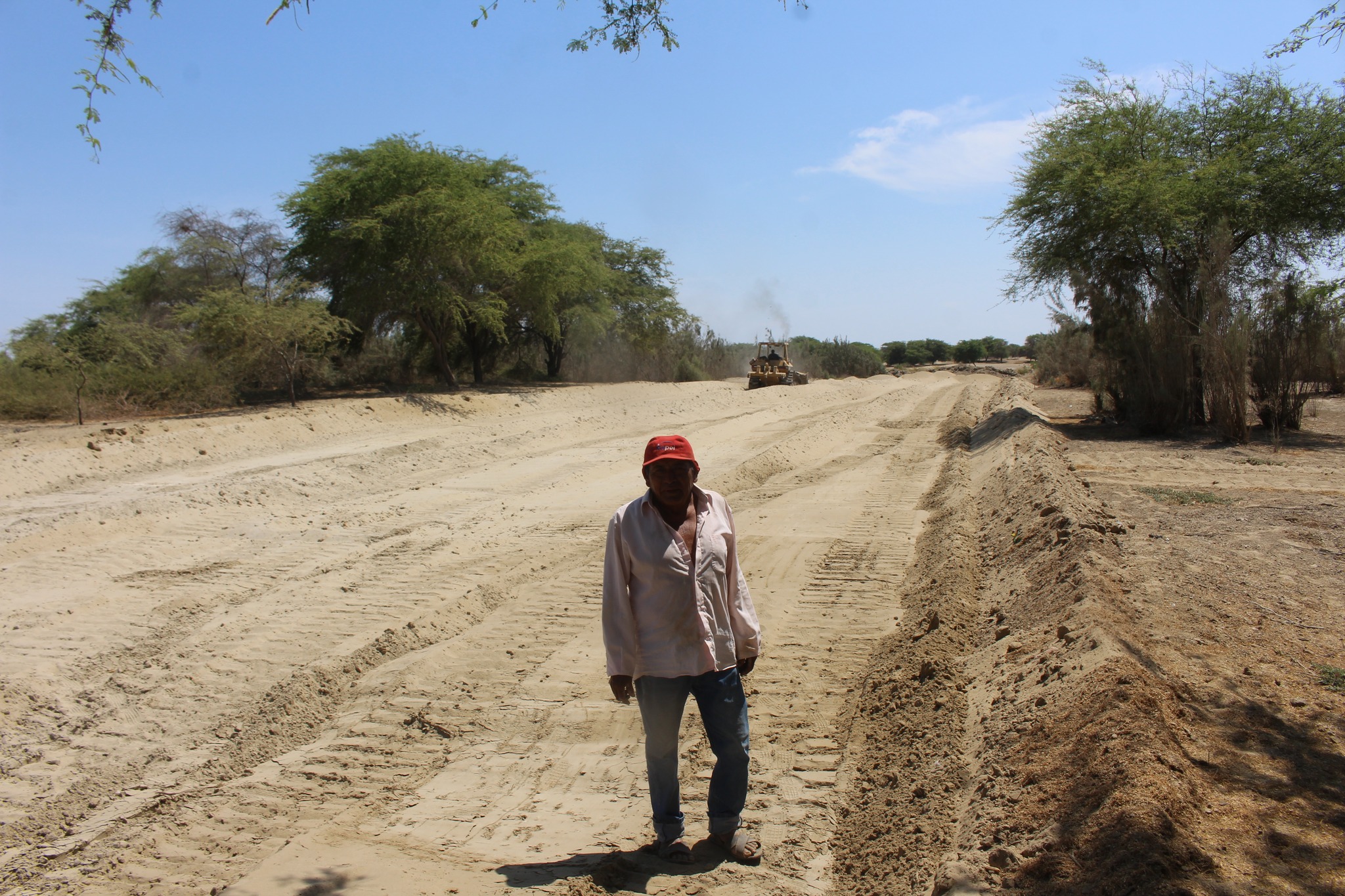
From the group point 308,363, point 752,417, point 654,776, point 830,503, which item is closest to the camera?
point 654,776

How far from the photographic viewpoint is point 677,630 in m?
3.37

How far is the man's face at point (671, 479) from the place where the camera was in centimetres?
339

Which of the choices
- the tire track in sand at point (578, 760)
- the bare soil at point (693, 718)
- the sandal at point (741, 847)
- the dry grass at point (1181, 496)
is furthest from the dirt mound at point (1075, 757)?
the dry grass at point (1181, 496)

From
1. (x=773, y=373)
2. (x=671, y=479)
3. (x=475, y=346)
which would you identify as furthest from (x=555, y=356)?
(x=671, y=479)

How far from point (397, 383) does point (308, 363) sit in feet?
18.8

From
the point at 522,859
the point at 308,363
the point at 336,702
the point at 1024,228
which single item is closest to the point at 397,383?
the point at 308,363

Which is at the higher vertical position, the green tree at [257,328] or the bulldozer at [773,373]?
the green tree at [257,328]

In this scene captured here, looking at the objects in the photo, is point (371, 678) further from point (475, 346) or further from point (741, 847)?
point (475, 346)

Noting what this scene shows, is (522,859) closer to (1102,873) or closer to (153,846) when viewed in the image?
(153,846)

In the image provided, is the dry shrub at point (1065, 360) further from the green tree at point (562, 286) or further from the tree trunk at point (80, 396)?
the tree trunk at point (80, 396)

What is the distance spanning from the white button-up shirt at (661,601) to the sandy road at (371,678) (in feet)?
3.01

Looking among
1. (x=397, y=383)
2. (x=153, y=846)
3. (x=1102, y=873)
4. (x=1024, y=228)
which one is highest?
(x=1024, y=228)

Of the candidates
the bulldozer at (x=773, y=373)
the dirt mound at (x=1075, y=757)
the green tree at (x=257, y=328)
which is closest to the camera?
the dirt mound at (x=1075, y=757)

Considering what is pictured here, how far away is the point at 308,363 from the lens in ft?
78.8
